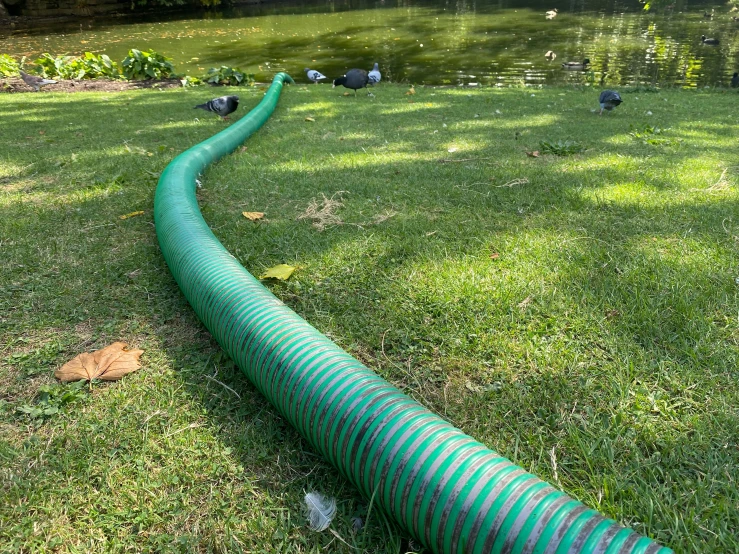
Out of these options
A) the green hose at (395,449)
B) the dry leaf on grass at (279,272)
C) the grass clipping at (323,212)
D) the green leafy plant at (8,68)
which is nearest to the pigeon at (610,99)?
the grass clipping at (323,212)

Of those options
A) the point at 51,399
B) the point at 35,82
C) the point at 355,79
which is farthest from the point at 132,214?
the point at 35,82

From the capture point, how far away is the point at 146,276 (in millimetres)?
2568

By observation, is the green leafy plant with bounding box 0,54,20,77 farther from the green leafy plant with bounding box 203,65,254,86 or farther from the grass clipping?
the grass clipping

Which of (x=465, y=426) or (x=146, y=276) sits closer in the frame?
(x=465, y=426)

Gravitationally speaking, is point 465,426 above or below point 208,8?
below

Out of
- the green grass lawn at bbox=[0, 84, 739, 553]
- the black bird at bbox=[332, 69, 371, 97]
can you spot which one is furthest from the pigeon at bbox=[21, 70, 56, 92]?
the green grass lawn at bbox=[0, 84, 739, 553]

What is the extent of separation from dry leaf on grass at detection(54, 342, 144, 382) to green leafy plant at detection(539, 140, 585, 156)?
3965mm

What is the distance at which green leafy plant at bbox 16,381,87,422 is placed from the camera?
5.50 feet

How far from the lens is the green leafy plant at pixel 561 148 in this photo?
4.48 meters

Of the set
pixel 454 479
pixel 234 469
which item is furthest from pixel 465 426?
pixel 234 469

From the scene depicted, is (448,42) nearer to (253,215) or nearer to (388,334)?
(253,215)

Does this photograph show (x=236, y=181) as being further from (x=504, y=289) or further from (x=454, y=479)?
(x=454, y=479)

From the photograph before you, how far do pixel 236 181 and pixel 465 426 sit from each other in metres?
2.98

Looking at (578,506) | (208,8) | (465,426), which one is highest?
(208,8)
